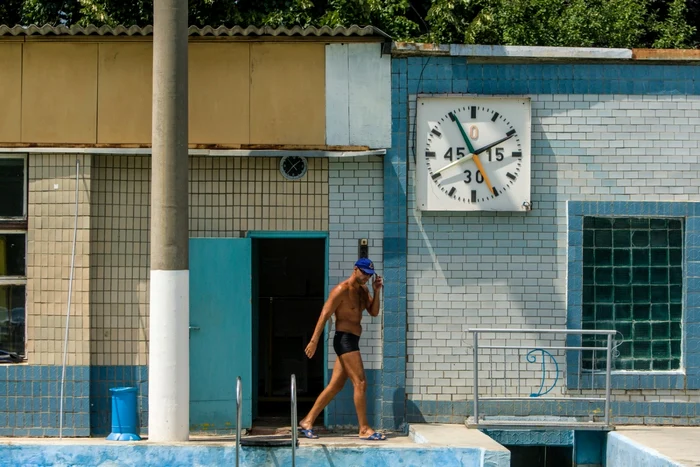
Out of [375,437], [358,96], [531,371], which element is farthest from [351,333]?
[358,96]

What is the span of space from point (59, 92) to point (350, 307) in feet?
13.1

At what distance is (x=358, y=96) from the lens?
10.6 meters

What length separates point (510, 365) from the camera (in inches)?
418

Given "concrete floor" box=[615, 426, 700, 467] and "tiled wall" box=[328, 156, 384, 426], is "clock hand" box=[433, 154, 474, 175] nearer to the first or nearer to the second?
→ "tiled wall" box=[328, 156, 384, 426]

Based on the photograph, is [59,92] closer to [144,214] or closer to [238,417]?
[144,214]

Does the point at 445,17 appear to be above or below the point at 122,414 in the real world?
above

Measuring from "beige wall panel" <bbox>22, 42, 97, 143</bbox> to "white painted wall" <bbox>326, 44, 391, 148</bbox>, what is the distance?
8.55 feet

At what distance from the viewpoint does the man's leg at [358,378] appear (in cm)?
982

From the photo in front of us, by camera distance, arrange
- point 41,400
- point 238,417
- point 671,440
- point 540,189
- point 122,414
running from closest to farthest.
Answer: point 238,417, point 671,440, point 122,414, point 41,400, point 540,189

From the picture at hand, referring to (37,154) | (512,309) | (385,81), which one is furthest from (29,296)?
(512,309)

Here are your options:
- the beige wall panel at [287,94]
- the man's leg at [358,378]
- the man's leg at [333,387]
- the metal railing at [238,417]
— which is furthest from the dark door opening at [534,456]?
the beige wall panel at [287,94]

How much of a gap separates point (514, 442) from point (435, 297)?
5.83 feet

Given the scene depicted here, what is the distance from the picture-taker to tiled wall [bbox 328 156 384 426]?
34.8 feet

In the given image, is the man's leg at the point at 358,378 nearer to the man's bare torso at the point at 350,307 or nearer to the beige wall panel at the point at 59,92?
the man's bare torso at the point at 350,307
